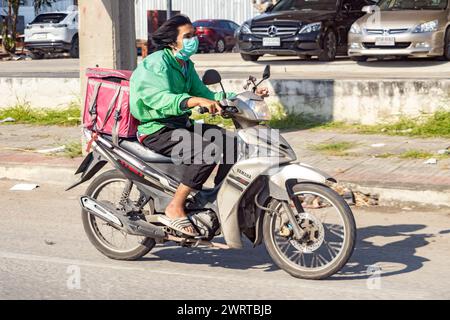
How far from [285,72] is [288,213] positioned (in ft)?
40.0

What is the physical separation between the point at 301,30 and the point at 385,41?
7.62 ft

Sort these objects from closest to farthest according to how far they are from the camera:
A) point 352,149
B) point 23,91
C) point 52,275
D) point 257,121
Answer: point 257,121 → point 52,275 → point 352,149 → point 23,91

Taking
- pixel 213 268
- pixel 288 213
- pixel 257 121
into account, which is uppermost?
pixel 257 121

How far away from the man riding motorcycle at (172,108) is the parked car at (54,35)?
975 inches

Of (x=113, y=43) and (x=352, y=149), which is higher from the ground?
(x=113, y=43)

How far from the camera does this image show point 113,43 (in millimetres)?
11023

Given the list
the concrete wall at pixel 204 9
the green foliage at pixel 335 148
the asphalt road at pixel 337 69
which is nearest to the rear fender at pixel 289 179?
the green foliage at pixel 335 148

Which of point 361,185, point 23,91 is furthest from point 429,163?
point 23,91

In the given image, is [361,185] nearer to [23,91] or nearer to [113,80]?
[113,80]

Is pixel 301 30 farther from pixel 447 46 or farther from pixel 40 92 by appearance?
pixel 40 92

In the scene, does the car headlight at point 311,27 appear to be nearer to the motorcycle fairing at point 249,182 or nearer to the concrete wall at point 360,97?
the concrete wall at point 360,97

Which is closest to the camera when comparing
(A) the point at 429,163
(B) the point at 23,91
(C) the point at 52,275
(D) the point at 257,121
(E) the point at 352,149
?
(D) the point at 257,121

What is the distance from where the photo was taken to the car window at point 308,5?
2028cm

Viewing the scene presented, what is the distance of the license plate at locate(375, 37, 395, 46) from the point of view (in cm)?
1717
